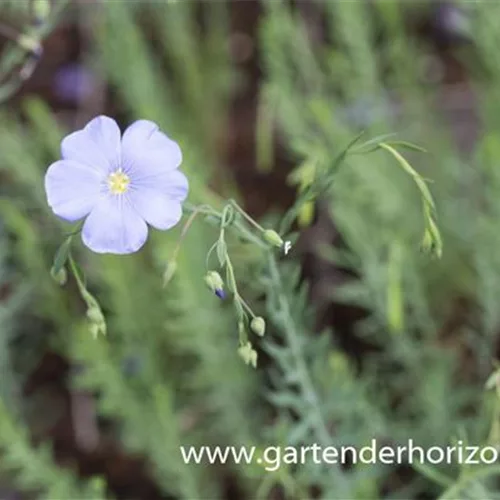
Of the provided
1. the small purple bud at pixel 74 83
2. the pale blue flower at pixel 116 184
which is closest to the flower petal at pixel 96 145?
the pale blue flower at pixel 116 184

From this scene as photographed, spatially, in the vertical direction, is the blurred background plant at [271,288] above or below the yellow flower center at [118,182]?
below

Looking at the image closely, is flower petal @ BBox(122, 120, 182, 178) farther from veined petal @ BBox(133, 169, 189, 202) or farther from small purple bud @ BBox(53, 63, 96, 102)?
small purple bud @ BBox(53, 63, 96, 102)

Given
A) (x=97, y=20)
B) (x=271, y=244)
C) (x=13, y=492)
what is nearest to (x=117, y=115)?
(x=97, y=20)

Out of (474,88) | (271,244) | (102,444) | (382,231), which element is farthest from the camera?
(474,88)

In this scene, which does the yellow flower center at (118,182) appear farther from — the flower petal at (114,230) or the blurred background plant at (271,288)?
the blurred background plant at (271,288)

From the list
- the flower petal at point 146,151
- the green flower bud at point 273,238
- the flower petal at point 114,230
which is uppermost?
the flower petal at point 146,151

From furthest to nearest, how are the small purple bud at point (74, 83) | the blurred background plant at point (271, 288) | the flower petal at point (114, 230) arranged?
the small purple bud at point (74, 83)
the blurred background plant at point (271, 288)
the flower petal at point (114, 230)

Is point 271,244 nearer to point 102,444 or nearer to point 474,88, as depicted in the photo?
point 102,444
